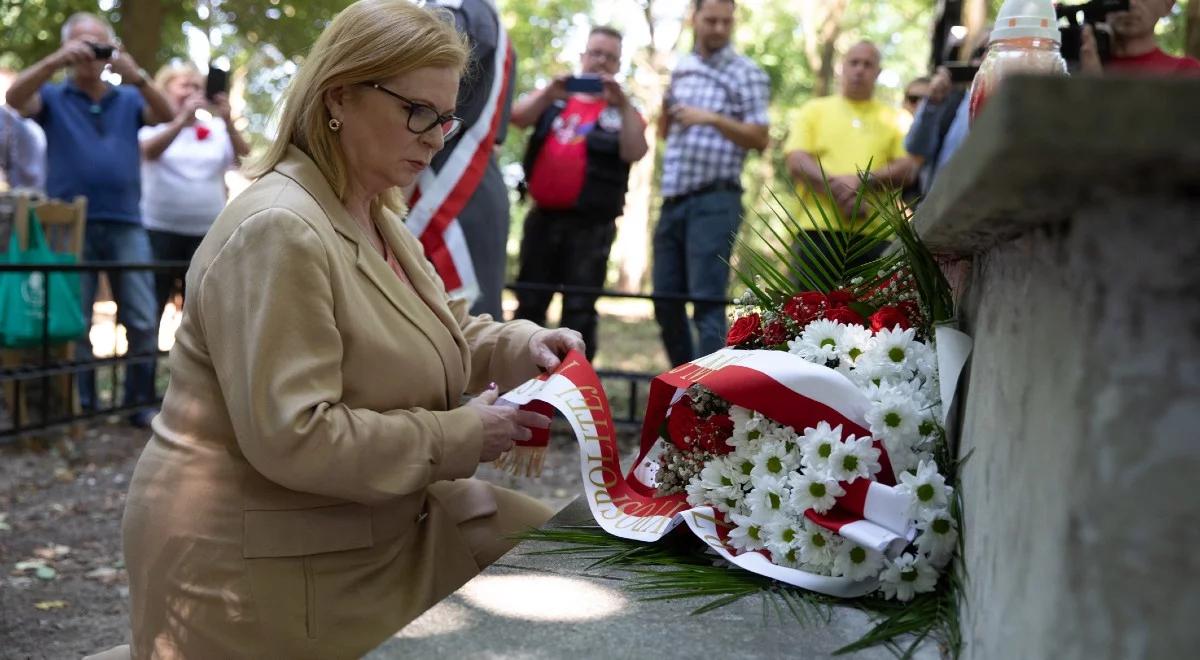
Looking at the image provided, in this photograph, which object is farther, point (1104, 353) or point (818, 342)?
point (818, 342)

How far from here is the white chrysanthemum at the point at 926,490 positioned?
5.79 ft

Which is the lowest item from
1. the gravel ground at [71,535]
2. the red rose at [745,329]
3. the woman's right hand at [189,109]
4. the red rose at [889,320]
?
the gravel ground at [71,535]

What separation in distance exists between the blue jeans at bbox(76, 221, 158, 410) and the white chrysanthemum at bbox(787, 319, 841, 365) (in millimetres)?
5468

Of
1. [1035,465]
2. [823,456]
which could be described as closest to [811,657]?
[823,456]

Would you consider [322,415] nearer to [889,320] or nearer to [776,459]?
[776,459]

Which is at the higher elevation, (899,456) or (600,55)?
(600,55)

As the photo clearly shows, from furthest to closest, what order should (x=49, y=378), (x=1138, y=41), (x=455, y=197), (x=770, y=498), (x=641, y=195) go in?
(x=641, y=195) → (x=49, y=378) → (x=455, y=197) → (x=1138, y=41) → (x=770, y=498)

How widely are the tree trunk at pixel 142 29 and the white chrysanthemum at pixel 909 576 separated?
10.4m

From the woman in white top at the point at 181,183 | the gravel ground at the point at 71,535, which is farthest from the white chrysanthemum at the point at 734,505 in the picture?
the woman in white top at the point at 181,183

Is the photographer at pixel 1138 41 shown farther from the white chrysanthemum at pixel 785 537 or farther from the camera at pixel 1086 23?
the white chrysanthemum at pixel 785 537

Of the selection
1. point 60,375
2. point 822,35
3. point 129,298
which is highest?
point 822,35

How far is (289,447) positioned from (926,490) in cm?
102

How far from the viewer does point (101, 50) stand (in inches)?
260

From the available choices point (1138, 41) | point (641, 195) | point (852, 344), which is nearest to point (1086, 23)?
point (1138, 41)
